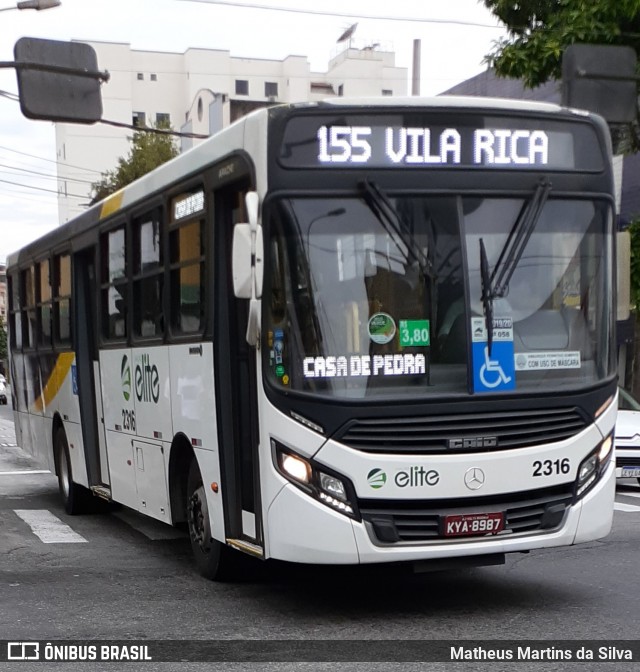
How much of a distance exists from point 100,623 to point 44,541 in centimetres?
409

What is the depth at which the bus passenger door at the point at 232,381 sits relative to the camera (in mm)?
8039

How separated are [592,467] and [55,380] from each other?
25.3 feet

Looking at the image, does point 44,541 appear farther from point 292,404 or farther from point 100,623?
point 292,404

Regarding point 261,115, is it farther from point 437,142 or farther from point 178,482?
point 178,482

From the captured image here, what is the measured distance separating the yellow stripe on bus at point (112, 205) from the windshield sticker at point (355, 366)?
4.18 meters

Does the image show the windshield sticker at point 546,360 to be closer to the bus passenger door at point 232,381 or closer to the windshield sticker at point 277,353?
the windshield sticker at point 277,353

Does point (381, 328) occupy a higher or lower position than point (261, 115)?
lower

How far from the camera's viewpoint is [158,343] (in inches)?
384

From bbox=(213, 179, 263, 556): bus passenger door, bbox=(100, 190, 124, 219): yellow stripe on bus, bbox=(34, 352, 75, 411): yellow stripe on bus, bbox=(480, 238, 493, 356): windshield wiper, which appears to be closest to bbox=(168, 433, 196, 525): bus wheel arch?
bbox=(213, 179, 263, 556): bus passenger door

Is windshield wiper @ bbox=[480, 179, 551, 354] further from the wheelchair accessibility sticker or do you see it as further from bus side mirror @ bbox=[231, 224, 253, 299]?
bus side mirror @ bbox=[231, 224, 253, 299]

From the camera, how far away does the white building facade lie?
3191 inches

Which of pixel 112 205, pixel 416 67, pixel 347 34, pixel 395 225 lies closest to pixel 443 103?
pixel 395 225

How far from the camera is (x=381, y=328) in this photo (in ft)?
24.3

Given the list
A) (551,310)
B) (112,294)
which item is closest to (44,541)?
(112,294)
